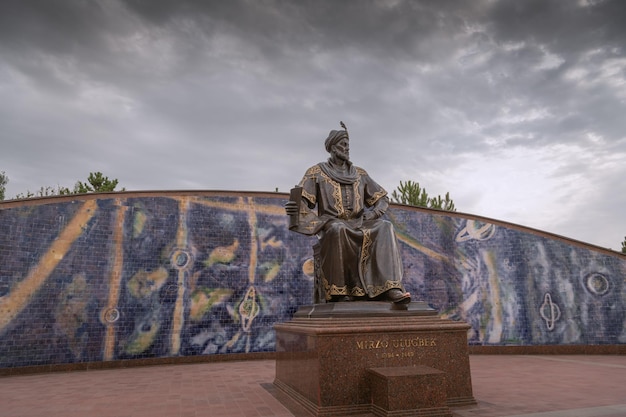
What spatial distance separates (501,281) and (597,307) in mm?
2132

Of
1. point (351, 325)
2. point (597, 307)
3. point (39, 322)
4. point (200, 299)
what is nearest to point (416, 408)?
point (351, 325)

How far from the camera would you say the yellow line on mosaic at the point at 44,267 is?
826cm

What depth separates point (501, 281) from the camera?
10898mm

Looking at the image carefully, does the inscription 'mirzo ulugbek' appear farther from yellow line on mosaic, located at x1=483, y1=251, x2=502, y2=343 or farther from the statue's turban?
yellow line on mosaic, located at x1=483, y1=251, x2=502, y2=343

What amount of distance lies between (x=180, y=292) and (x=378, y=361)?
6649 mm

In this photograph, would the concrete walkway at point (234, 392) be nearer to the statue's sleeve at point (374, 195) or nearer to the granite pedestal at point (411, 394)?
the granite pedestal at point (411, 394)

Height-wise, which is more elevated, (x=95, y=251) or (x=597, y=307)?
(x=95, y=251)

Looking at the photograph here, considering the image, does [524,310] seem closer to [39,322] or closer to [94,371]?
[94,371]

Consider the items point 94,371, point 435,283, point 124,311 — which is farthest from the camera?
point 435,283

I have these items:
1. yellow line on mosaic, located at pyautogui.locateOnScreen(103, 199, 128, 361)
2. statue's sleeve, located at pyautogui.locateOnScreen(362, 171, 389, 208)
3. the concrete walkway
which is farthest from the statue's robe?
yellow line on mosaic, located at pyautogui.locateOnScreen(103, 199, 128, 361)

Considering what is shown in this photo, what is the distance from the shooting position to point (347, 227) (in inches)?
193

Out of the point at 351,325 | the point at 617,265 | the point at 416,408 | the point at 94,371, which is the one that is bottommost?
the point at 94,371

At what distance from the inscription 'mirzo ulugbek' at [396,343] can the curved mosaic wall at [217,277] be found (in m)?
6.24

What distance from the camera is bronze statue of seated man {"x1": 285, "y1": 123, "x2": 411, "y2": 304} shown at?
15.7 ft
